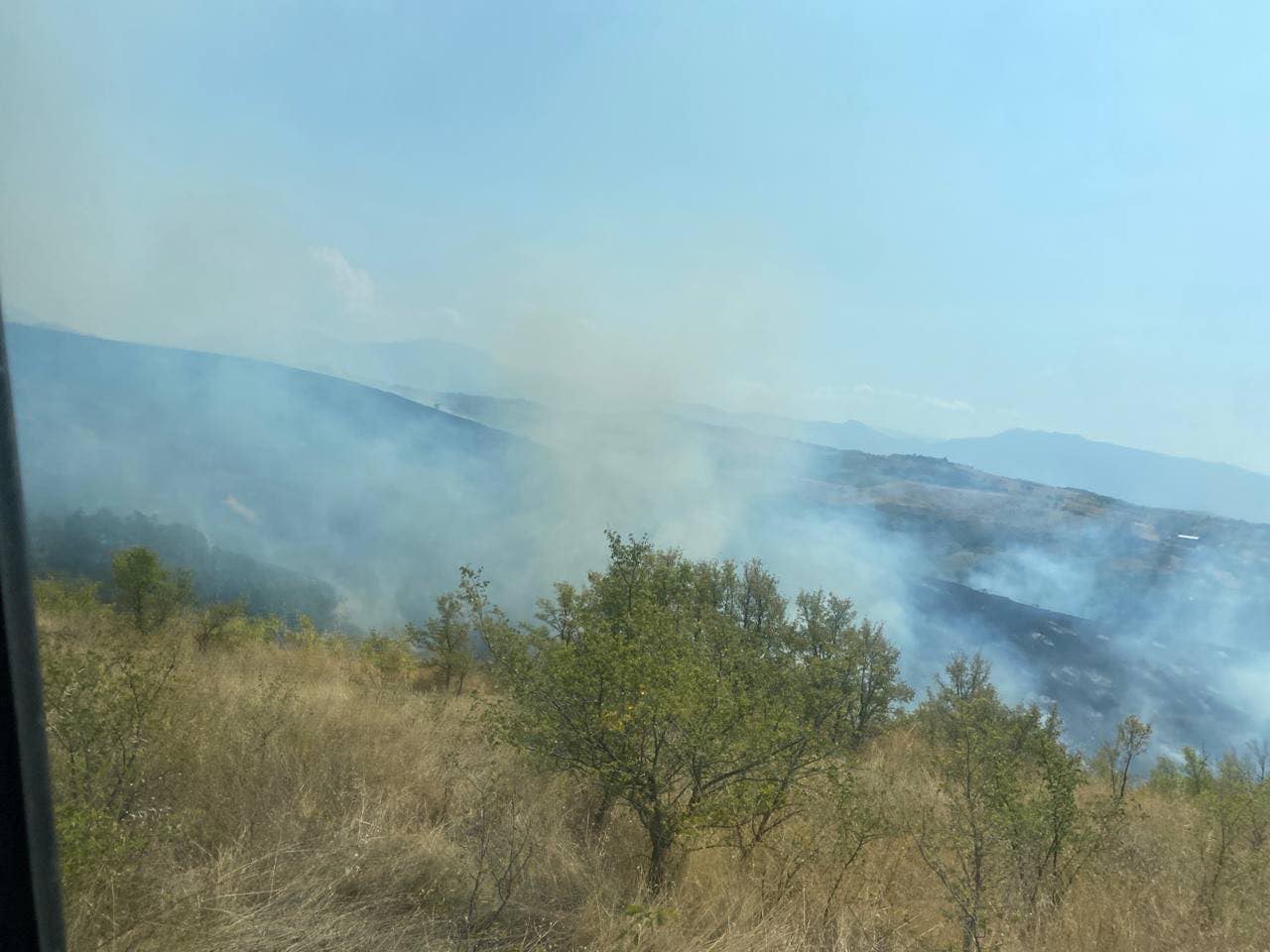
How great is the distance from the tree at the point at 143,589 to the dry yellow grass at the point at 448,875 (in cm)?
706

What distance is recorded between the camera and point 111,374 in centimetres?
2888

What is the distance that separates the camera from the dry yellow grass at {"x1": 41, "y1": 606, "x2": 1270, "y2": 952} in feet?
9.82

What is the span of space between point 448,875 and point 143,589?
10711 mm

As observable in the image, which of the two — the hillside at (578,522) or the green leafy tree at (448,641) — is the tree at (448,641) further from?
the hillside at (578,522)

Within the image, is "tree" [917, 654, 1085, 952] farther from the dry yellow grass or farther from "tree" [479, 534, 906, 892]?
"tree" [479, 534, 906, 892]

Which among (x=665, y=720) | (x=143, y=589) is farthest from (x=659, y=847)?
(x=143, y=589)

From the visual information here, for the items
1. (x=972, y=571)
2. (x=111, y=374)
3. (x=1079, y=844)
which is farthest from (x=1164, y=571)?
(x=111, y=374)

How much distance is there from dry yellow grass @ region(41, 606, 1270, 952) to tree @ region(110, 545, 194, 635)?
23.2ft

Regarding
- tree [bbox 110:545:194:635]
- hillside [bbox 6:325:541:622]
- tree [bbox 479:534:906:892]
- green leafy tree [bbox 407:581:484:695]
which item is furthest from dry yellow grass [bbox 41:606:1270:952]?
hillside [bbox 6:325:541:622]

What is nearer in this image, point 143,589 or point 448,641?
point 143,589

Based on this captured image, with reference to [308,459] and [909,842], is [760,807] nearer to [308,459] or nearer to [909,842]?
→ [909,842]

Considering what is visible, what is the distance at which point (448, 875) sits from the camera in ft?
12.0

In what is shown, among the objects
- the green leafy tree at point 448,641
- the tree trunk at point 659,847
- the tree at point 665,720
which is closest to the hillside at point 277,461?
the green leafy tree at point 448,641

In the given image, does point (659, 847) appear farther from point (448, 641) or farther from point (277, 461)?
point (277, 461)
